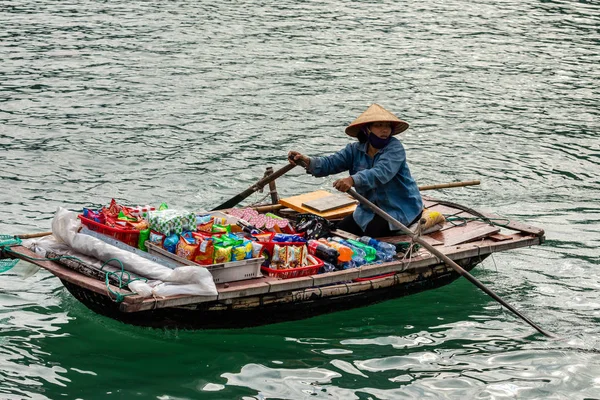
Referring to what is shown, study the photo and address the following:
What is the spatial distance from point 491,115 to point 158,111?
5176 millimetres

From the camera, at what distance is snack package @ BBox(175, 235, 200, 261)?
714 cm

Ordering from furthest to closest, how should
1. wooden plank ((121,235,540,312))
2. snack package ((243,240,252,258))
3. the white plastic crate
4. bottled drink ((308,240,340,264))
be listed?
bottled drink ((308,240,340,264)) < snack package ((243,240,252,258)) < the white plastic crate < wooden plank ((121,235,540,312))

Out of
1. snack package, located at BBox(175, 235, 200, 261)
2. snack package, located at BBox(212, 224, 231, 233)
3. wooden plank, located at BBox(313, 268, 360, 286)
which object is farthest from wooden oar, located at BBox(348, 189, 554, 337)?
snack package, located at BBox(175, 235, 200, 261)

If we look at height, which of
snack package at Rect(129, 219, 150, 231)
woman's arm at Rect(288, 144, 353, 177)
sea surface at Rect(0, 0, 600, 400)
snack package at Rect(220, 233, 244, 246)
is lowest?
sea surface at Rect(0, 0, 600, 400)

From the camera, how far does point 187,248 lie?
7.16 m

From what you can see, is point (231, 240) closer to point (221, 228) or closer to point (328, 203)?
point (221, 228)

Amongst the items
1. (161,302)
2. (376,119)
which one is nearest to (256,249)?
(161,302)

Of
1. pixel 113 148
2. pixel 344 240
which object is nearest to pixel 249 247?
pixel 344 240

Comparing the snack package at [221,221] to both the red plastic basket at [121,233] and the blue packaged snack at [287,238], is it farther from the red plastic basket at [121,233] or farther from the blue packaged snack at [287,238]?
the red plastic basket at [121,233]

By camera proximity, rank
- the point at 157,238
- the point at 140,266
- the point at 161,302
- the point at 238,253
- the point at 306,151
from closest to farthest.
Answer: the point at 161,302
the point at 140,266
the point at 238,253
the point at 157,238
the point at 306,151

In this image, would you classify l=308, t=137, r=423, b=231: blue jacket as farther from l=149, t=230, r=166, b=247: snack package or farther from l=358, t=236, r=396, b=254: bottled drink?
l=149, t=230, r=166, b=247: snack package

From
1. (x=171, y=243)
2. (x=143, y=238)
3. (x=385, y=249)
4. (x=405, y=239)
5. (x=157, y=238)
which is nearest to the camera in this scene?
(x=171, y=243)

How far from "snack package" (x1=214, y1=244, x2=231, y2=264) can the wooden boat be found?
7.3 inches

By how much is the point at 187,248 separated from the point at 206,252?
6.6 inches
